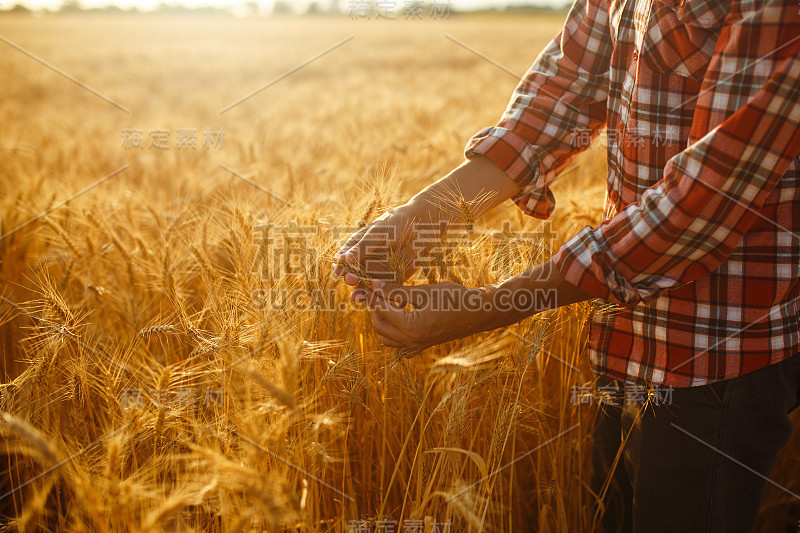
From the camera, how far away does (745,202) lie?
0.72 meters

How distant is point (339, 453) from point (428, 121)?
9.98 ft

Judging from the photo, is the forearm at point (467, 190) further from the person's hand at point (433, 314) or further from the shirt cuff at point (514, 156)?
the person's hand at point (433, 314)

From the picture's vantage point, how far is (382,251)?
3.41 feet

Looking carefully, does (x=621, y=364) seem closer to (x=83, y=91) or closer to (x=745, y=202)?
(x=745, y=202)

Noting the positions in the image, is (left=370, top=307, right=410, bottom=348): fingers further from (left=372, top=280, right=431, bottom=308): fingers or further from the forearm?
the forearm

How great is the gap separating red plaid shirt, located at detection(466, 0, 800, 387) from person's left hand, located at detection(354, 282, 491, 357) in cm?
17

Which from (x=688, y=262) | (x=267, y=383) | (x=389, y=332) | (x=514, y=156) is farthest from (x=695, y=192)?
(x=267, y=383)

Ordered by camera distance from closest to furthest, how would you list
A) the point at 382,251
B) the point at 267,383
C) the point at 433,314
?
1. the point at 267,383
2. the point at 433,314
3. the point at 382,251

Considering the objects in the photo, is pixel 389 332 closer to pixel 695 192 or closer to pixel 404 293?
pixel 404 293

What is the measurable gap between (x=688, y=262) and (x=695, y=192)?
0.12m

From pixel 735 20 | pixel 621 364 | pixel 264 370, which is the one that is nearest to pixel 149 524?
pixel 264 370

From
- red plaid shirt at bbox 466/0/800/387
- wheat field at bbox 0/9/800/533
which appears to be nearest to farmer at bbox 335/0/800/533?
red plaid shirt at bbox 466/0/800/387

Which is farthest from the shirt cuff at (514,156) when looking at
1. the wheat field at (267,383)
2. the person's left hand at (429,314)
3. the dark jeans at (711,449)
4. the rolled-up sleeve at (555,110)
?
the dark jeans at (711,449)

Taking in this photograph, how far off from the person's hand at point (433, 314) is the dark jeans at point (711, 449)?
1.21 feet
